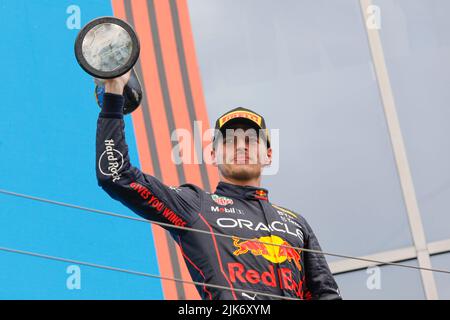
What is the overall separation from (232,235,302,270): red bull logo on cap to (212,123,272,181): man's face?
0.65ft

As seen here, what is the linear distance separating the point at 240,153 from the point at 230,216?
7.0 inches

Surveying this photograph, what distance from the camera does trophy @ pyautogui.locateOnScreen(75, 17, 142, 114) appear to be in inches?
83.3

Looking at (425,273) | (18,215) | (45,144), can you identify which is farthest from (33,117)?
(425,273)

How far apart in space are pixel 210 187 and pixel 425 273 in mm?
755

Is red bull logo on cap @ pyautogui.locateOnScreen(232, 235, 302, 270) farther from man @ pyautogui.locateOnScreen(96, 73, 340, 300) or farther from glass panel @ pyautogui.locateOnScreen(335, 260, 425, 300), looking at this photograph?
glass panel @ pyautogui.locateOnScreen(335, 260, 425, 300)

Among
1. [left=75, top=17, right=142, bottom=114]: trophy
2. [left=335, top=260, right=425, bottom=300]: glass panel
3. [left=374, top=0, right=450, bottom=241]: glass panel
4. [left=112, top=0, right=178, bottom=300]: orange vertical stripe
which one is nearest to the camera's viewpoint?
[left=75, top=17, right=142, bottom=114]: trophy

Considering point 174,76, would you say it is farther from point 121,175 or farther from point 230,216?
point 121,175

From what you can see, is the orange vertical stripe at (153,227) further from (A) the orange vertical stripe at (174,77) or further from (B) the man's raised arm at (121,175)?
(B) the man's raised arm at (121,175)

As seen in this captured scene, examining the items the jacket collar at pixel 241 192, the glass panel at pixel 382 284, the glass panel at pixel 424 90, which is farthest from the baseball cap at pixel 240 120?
the glass panel at pixel 424 90

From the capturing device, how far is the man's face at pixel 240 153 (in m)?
2.41

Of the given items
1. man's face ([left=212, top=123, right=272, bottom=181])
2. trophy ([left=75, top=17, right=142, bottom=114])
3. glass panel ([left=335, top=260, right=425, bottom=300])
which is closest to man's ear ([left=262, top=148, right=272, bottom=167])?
man's face ([left=212, top=123, right=272, bottom=181])

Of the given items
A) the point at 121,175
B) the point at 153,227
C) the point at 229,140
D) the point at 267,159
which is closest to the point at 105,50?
the point at 121,175

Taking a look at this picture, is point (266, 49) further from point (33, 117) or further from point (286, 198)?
point (33, 117)

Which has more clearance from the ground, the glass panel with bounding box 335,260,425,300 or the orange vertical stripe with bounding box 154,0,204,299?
the orange vertical stripe with bounding box 154,0,204,299
